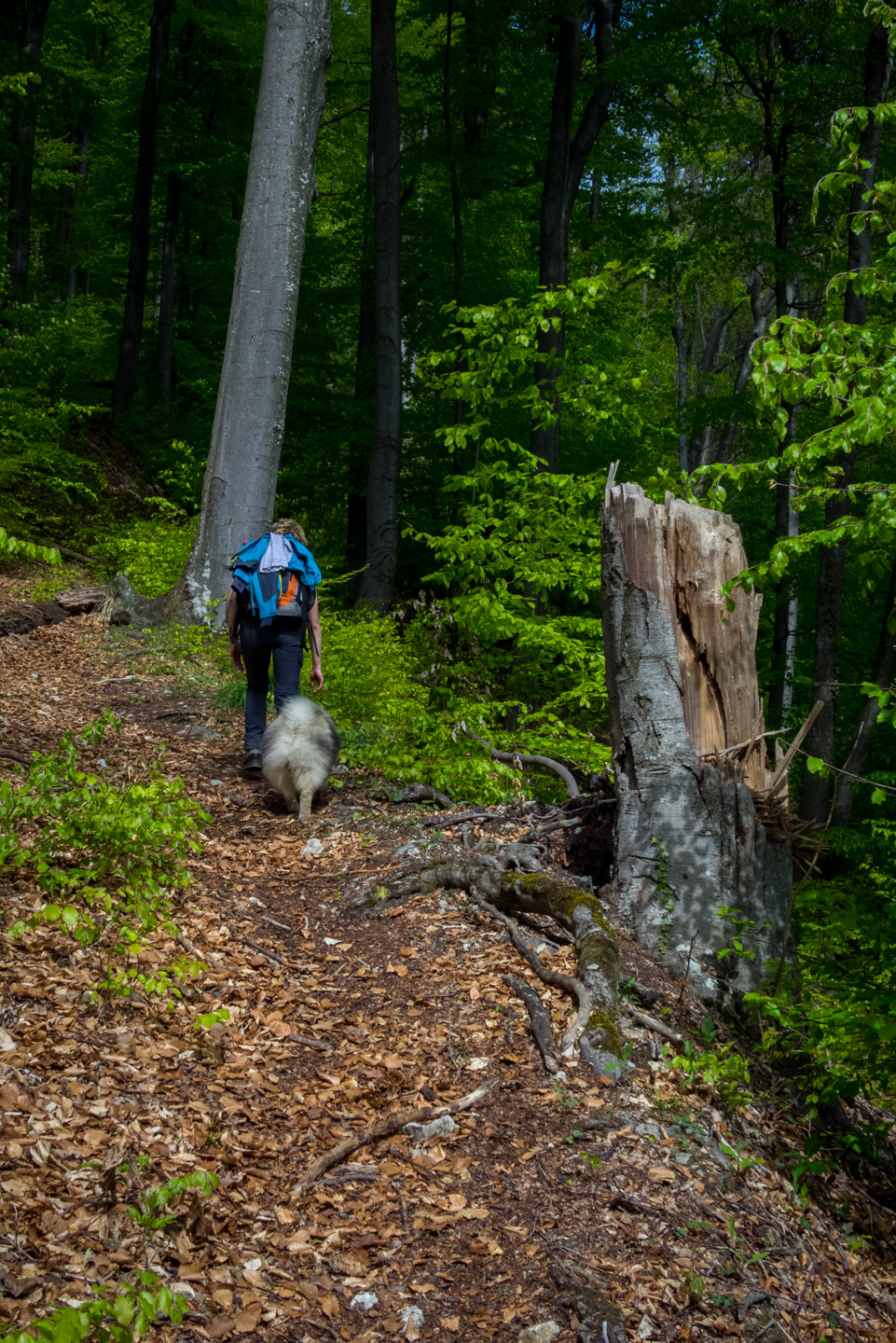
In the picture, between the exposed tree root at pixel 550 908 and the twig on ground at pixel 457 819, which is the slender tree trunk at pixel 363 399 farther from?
the exposed tree root at pixel 550 908

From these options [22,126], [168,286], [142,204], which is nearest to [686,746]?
[22,126]

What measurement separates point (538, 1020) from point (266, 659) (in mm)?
3871

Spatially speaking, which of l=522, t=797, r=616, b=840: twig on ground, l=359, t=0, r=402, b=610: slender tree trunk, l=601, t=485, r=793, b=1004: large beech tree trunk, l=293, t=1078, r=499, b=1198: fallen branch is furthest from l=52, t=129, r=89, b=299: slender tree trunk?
l=293, t=1078, r=499, b=1198: fallen branch

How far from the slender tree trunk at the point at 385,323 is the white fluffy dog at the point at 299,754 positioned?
693 centimetres

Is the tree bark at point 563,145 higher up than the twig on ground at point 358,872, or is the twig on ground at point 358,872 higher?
the tree bark at point 563,145

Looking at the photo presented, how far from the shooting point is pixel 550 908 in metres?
4.64

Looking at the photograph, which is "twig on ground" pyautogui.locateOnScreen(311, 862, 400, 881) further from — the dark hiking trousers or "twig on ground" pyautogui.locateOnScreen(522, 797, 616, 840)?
the dark hiking trousers

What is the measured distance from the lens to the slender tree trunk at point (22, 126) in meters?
15.4

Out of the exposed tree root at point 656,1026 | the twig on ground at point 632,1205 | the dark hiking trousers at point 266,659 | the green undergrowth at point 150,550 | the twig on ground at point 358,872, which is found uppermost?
the green undergrowth at point 150,550

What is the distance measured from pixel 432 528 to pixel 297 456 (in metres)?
2.90

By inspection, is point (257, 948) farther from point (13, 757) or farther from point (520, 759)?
point (520, 759)

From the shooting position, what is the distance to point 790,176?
13562 mm

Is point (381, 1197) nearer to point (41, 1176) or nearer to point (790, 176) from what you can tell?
point (41, 1176)

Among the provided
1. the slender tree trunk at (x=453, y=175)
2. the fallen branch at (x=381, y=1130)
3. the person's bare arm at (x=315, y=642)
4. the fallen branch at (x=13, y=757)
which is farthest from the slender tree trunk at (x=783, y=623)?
the fallen branch at (x=381, y=1130)
